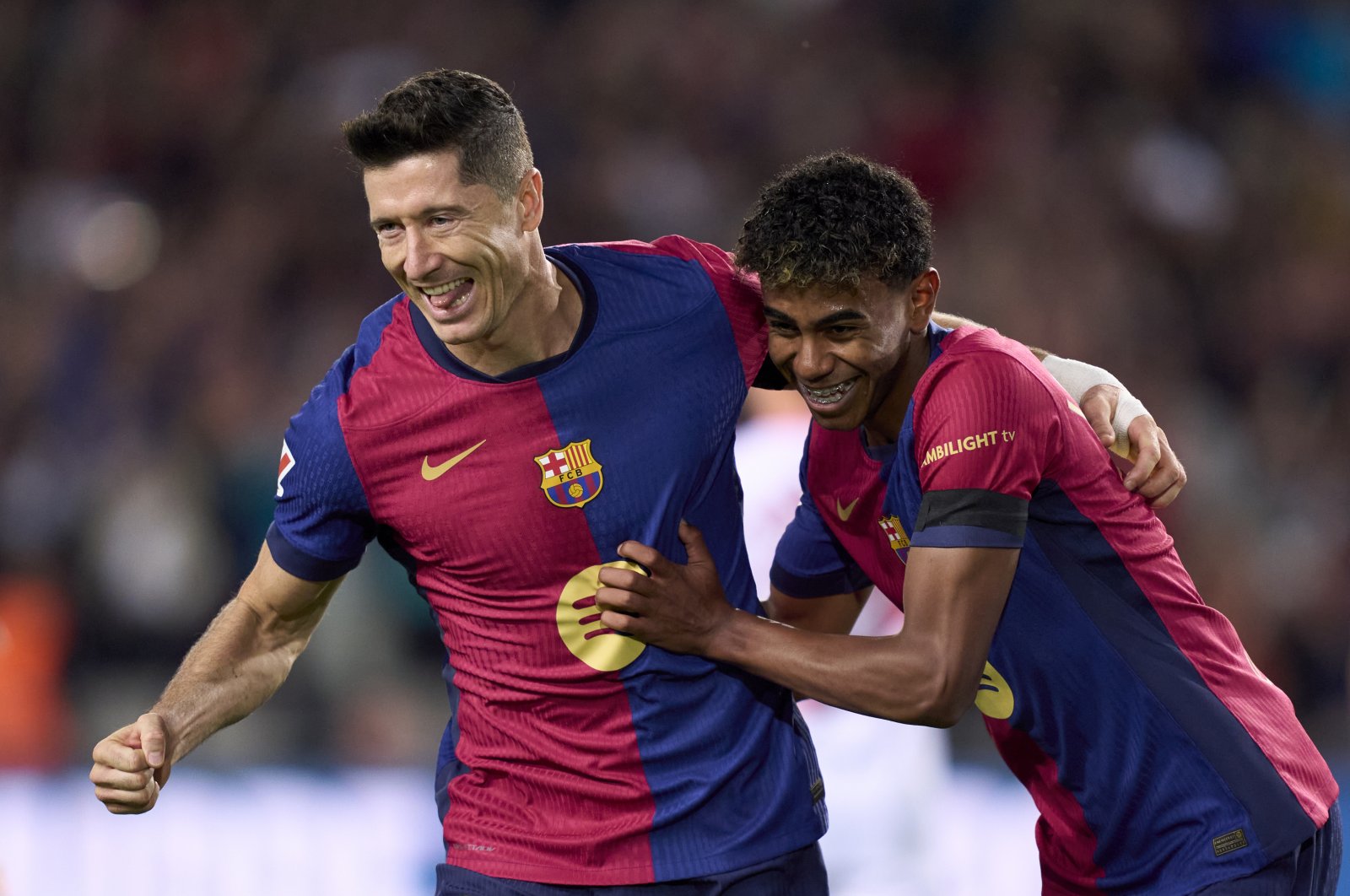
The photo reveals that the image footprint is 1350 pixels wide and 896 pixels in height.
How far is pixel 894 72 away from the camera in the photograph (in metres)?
9.58

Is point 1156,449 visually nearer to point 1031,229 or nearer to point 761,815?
point 761,815

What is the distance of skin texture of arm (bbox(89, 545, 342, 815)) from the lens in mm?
3258

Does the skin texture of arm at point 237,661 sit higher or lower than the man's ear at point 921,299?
lower

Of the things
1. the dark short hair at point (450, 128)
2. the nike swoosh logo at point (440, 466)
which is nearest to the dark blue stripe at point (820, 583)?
the nike swoosh logo at point (440, 466)

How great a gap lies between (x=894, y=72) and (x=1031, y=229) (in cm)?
144

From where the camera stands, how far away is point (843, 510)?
350 centimetres

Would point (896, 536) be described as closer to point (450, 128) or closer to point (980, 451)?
point (980, 451)

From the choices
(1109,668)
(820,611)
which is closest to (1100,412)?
(1109,668)

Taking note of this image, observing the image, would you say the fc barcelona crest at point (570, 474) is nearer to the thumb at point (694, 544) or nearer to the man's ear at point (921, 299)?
the thumb at point (694, 544)

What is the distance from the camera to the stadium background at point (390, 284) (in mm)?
6145

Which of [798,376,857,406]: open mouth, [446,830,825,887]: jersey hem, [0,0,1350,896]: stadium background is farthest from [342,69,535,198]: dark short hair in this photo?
[0,0,1350,896]: stadium background

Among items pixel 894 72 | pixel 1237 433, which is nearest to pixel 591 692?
pixel 1237 433

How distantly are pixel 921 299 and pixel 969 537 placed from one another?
0.54 m

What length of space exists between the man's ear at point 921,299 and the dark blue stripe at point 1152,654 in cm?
42
